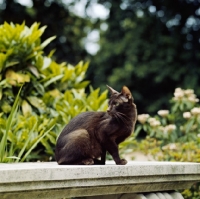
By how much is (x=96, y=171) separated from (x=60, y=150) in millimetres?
647

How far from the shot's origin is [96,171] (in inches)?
121

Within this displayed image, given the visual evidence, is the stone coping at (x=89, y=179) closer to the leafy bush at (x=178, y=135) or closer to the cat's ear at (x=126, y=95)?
the cat's ear at (x=126, y=95)

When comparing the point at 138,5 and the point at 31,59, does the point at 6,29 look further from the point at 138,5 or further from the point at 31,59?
the point at 138,5

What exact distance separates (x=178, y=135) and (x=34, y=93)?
2.19 meters

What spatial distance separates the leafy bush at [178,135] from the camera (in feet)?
18.2

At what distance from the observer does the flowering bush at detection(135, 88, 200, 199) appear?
5.55 metres

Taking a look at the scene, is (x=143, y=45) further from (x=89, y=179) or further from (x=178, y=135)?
(x=89, y=179)

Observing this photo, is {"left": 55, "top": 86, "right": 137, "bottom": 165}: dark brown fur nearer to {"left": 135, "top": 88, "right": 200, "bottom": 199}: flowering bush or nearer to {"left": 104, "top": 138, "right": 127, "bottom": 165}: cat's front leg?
{"left": 104, "top": 138, "right": 127, "bottom": 165}: cat's front leg

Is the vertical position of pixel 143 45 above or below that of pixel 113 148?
below

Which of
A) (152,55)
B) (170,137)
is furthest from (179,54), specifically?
(170,137)

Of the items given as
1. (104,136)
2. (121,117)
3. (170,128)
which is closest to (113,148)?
(104,136)

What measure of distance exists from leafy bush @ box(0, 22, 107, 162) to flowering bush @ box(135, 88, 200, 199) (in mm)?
878

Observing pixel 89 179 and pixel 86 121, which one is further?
pixel 86 121

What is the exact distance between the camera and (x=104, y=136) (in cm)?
360
